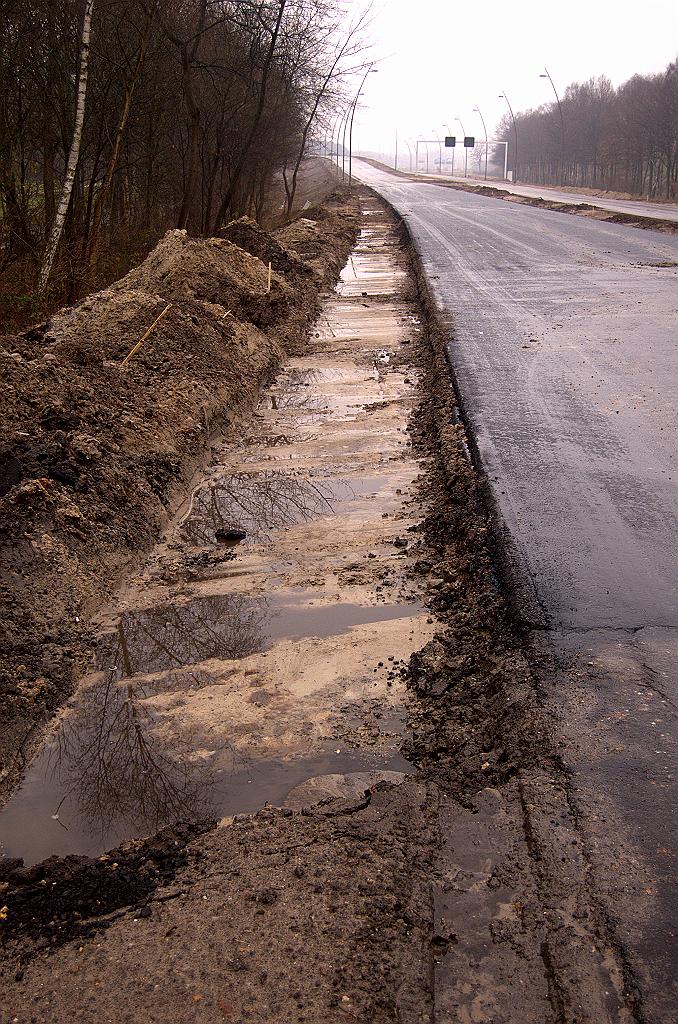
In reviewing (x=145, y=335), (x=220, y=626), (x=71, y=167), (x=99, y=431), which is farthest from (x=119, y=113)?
(x=220, y=626)

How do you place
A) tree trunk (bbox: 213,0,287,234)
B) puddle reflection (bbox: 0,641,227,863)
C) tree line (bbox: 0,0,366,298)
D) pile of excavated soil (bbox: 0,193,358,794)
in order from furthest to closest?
tree trunk (bbox: 213,0,287,234) → tree line (bbox: 0,0,366,298) → pile of excavated soil (bbox: 0,193,358,794) → puddle reflection (bbox: 0,641,227,863)

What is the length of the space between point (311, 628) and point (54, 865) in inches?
85.8

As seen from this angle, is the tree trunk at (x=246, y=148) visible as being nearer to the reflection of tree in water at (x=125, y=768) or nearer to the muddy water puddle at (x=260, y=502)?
the muddy water puddle at (x=260, y=502)

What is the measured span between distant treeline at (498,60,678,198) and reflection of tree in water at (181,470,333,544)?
48.7 meters

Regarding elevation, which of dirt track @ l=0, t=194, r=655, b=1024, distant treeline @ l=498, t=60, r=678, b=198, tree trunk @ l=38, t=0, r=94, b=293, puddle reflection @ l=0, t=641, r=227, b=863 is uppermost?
distant treeline @ l=498, t=60, r=678, b=198

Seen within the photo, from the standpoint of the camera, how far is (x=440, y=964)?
2.72m

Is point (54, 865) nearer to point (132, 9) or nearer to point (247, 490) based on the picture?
point (247, 490)

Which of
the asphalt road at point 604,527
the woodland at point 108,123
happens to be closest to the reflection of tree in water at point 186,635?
the asphalt road at point 604,527

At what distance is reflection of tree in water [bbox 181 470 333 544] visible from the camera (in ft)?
22.1

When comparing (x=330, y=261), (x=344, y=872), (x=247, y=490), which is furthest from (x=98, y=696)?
(x=330, y=261)

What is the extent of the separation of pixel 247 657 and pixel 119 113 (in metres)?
13.6

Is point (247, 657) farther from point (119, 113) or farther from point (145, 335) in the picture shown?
Answer: point (119, 113)

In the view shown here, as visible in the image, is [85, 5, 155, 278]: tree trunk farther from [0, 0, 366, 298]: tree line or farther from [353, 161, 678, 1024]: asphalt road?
[353, 161, 678, 1024]: asphalt road

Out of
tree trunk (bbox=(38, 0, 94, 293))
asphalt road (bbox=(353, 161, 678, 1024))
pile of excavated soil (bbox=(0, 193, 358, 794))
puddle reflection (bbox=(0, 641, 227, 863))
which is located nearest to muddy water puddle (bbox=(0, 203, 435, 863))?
puddle reflection (bbox=(0, 641, 227, 863))
